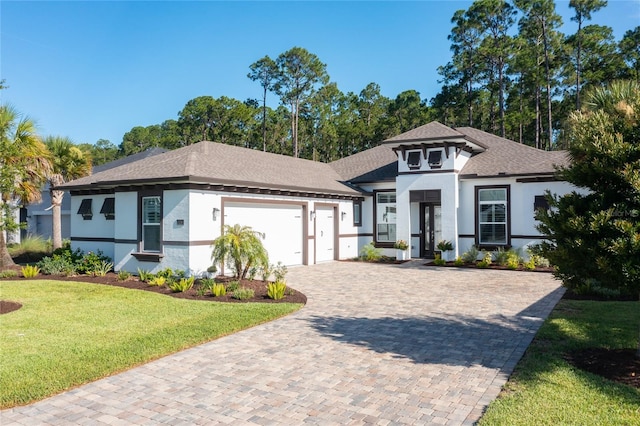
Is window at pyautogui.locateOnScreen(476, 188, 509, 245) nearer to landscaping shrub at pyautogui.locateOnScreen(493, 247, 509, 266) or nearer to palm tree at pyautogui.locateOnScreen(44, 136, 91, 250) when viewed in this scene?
landscaping shrub at pyautogui.locateOnScreen(493, 247, 509, 266)

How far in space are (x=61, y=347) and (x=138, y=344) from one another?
1.13 metres

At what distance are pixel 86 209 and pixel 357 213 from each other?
11368mm

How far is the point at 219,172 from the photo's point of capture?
569 inches

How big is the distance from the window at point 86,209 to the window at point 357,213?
1097 cm

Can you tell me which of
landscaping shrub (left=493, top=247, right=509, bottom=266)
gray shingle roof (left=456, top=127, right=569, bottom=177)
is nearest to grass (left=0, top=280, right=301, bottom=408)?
landscaping shrub (left=493, top=247, right=509, bottom=266)

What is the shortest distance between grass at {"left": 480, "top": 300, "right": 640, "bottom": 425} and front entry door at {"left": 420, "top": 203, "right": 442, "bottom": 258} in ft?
39.1

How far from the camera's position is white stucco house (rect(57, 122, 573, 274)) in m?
13.7

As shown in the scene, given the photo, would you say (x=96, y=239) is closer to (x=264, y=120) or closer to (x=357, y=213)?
(x=357, y=213)

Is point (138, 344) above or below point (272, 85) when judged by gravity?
below

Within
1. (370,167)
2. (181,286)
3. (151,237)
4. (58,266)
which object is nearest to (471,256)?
(370,167)

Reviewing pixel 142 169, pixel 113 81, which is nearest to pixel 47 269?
pixel 142 169

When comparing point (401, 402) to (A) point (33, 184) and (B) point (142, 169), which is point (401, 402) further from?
(A) point (33, 184)

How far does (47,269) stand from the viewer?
14.9 meters

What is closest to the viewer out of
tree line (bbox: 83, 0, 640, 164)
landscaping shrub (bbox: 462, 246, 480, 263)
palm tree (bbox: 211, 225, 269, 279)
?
palm tree (bbox: 211, 225, 269, 279)
